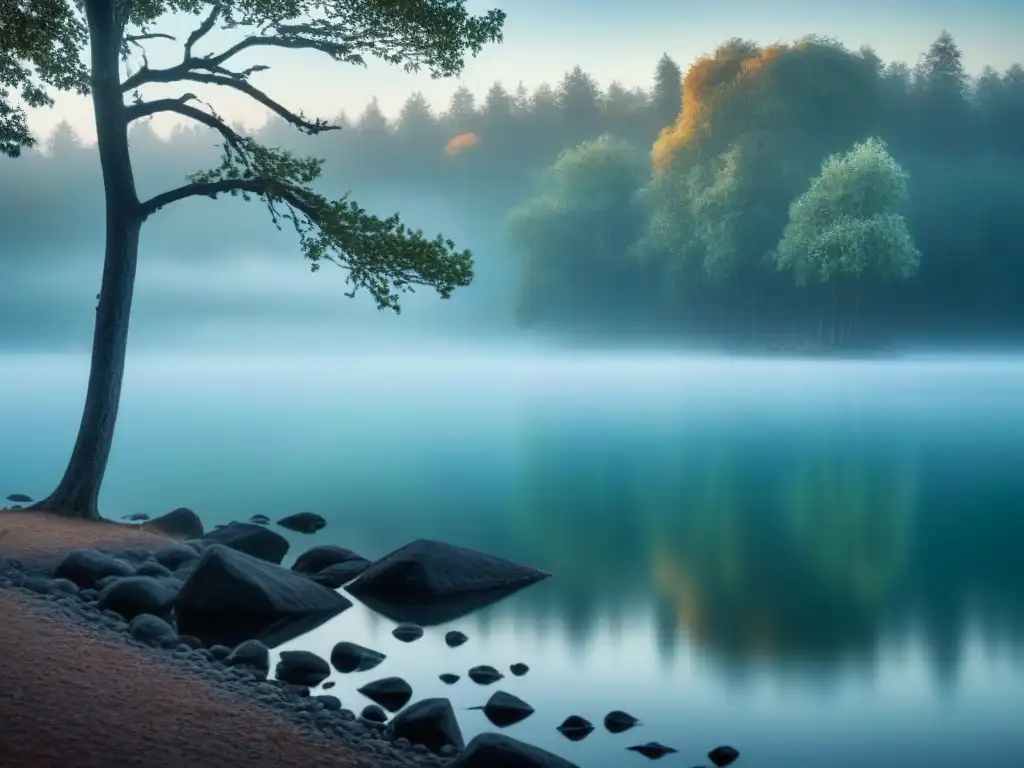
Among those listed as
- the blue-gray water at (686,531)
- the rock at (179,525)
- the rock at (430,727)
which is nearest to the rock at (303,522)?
the blue-gray water at (686,531)

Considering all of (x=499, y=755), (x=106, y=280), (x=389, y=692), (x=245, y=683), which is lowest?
(x=389, y=692)

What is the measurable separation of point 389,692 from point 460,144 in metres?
118

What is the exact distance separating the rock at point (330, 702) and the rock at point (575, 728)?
5.74ft

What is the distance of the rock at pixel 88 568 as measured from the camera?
1199 centimetres

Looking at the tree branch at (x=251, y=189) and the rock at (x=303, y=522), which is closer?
the tree branch at (x=251, y=189)

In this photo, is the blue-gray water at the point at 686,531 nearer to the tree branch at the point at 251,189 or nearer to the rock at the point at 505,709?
the rock at the point at 505,709

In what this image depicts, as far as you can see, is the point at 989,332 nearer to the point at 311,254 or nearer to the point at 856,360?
the point at 856,360

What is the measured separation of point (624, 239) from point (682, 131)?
25.6 feet

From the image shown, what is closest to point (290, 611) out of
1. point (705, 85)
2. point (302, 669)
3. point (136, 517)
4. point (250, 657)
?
point (250, 657)

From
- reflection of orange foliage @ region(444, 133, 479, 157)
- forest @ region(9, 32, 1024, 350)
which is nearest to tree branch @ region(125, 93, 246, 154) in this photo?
forest @ region(9, 32, 1024, 350)

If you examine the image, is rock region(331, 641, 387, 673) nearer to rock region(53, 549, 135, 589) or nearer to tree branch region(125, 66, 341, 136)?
rock region(53, 549, 135, 589)

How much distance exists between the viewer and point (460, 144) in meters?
124

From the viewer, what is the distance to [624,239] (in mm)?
74062

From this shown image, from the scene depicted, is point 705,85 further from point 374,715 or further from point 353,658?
point 374,715
